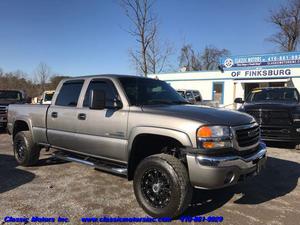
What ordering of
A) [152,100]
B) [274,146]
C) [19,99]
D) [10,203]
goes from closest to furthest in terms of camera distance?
1. [10,203]
2. [152,100]
3. [274,146]
4. [19,99]

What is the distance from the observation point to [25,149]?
636 centimetres

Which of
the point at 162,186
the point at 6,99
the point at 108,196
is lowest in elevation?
the point at 108,196

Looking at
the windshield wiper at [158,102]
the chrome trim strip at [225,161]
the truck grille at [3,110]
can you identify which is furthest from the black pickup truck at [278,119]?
the truck grille at [3,110]

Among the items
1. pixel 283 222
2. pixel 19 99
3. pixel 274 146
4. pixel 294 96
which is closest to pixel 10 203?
pixel 283 222

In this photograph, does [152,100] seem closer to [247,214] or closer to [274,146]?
[247,214]

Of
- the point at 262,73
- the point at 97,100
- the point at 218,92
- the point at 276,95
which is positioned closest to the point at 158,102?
the point at 97,100

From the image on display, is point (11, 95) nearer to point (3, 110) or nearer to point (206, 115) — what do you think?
point (3, 110)

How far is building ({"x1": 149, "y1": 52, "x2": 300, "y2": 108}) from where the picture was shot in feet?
68.5

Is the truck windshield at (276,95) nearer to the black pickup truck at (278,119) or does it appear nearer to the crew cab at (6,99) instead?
the black pickup truck at (278,119)

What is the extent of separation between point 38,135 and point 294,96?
8.02 m

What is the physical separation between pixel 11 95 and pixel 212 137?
1320 cm

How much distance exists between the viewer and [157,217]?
3.90m

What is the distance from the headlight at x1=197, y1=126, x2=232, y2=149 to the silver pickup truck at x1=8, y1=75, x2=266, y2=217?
0.01 meters

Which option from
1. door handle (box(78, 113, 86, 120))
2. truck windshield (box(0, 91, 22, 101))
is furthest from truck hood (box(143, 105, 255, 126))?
truck windshield (box(0, 91, 22, 101))
